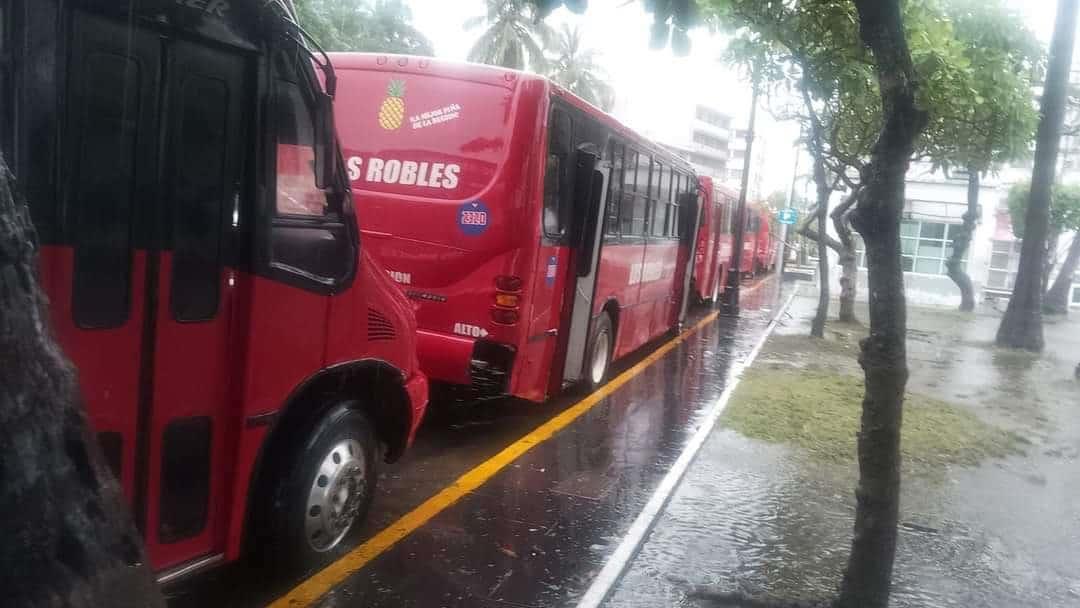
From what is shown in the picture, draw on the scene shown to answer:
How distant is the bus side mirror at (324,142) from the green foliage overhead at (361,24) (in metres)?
16.1

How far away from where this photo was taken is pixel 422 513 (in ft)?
17.1

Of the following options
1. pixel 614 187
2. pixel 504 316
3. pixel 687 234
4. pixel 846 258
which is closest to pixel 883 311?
pixel 504 316

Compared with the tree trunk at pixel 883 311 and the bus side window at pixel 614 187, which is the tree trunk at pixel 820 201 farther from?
the tree trunk at pixel 883 311

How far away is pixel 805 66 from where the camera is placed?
35.8 ft

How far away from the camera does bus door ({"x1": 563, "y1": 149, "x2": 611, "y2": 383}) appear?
7770 millimetres

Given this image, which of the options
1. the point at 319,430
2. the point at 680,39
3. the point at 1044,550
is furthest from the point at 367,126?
the point at 1044,550

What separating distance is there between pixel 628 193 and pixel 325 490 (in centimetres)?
617

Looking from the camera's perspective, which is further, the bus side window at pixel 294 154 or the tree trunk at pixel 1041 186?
the tree trunk at pixel 1041 186

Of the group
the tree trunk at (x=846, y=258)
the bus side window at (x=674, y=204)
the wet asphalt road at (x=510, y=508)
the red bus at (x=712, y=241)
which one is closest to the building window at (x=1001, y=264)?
the red bus at (x=712, y=241)

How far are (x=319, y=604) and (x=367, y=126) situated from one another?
4.21 metres

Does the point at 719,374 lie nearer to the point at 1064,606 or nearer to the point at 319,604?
the point at 1064,606

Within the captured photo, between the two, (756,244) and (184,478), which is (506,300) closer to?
(184,478)

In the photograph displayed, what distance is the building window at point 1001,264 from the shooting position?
41.7 meters

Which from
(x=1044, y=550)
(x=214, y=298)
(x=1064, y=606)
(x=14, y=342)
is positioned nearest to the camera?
(x=14, y=342)
